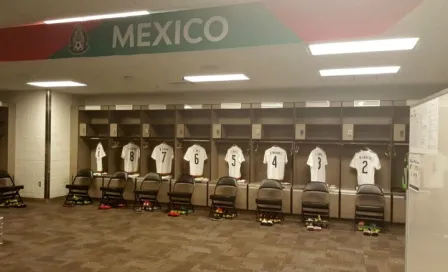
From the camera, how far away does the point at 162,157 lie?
7.53 m

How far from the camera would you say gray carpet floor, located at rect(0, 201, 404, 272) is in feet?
12.9

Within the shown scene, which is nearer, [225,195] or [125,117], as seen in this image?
[225,195]

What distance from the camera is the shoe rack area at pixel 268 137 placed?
20.4ft

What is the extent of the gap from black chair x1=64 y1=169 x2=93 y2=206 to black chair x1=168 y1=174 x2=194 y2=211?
6.59 feet

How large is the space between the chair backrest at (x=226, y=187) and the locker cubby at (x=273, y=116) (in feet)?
4.33

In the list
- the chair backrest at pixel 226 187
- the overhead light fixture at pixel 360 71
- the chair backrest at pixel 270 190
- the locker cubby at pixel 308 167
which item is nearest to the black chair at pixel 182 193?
the chair backrest at pixel 226 187

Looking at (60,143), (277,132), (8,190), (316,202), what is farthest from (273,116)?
(8,190)

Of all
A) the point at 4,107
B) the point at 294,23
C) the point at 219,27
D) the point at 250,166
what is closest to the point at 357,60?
the point at 294,23

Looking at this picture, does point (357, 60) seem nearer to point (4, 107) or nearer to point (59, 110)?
point (59, 110)

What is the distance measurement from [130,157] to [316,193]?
4179 mm

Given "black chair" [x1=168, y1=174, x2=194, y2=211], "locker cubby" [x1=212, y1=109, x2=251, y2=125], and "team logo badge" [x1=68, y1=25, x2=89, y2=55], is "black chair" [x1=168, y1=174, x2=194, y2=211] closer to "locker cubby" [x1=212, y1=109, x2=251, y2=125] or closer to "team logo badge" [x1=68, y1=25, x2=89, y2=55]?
"locker cubby" [x1=212, y1=109, x2=251, y2=125]

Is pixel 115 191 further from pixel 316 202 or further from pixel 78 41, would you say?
pixel 78 41

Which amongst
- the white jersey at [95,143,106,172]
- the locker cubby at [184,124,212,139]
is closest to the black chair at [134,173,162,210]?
→ the locker cubby at [184,124,212,139]

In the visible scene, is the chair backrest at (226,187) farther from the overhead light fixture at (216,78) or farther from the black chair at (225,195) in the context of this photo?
the overhead light fixture at (216,78)
